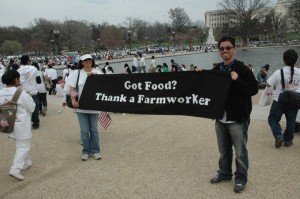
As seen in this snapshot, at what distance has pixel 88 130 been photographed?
6160 mm

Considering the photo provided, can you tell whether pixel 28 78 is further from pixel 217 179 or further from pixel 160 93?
pixel 217 179

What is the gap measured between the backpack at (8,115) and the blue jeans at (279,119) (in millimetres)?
4606

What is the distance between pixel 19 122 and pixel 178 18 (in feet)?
395

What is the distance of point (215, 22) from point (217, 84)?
16354 cm

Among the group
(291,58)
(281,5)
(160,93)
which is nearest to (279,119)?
(291,58)

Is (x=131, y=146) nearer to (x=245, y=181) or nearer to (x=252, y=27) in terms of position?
(x=245, y=181)

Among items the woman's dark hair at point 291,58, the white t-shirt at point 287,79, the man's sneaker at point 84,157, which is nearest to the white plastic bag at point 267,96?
the white t-shirt at point 287,79

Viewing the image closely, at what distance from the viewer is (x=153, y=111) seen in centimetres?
548

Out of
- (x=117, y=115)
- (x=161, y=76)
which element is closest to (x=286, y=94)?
(x=161, y=76)

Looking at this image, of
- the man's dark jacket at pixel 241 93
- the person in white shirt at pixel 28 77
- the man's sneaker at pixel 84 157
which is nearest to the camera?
the man's dark jacket at pixel 241 93

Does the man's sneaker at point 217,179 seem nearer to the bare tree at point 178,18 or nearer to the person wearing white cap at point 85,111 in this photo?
the person wearing white cap at point 85,111

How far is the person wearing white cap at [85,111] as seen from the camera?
6.04 m

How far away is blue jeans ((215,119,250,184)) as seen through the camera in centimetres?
441

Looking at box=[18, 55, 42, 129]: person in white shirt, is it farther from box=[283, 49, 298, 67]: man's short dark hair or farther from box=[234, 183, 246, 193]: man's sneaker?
box=[283, 49, 298, 67]: man's short dark hair
